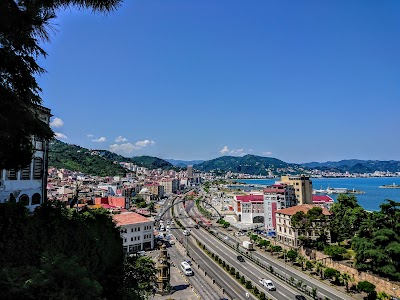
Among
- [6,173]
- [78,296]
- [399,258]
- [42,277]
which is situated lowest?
[399,258]

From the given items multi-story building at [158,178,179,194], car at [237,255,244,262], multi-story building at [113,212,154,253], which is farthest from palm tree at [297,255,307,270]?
multi-story building at [158,178,179,194]

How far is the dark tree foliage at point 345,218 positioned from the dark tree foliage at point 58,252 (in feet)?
125

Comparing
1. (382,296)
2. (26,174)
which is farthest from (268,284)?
(26,174)

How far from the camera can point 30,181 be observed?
51.2ft

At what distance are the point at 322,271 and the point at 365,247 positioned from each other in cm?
761

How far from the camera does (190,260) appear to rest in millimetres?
44188

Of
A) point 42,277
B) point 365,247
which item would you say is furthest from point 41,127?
point 365,247

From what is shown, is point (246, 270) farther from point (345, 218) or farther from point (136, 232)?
point (136, 232)

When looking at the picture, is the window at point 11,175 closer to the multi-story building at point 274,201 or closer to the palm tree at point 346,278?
the palm tree at point 346,278

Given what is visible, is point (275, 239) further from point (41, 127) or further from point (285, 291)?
point (41, 127)

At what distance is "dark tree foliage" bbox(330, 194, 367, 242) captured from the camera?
4075cm

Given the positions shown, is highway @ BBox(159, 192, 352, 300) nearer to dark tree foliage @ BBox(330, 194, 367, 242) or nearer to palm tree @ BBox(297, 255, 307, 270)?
palm tree @ BBox(297, 255, 307, 270)

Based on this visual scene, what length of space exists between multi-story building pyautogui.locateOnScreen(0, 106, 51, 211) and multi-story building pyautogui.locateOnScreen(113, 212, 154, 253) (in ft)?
101

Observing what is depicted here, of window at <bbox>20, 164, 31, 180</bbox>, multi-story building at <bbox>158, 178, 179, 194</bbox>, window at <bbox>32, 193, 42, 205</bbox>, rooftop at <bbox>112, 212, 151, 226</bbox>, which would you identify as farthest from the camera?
multi-story building at <bbox>158, 178, 179, 194</bbox>
